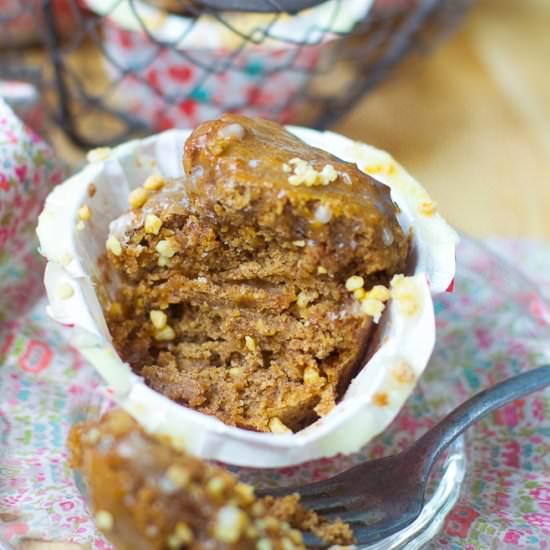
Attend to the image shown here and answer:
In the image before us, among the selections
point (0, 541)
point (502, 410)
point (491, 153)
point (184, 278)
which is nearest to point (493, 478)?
point (502, 410)

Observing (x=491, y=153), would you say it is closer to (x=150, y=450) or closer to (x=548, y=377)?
(x=548, y=377)

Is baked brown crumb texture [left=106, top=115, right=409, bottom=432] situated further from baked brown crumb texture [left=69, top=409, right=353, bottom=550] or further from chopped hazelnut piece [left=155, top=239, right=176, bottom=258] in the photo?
baked brown crumb texture [left=69, top=409, right=353, bottom=550]

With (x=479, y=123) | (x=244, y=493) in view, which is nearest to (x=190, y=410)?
(x=244, y=493)

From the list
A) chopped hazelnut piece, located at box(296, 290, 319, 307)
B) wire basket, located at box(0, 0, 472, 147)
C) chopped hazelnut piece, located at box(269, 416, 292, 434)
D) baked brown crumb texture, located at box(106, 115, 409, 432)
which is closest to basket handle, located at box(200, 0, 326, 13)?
wire basket, located at box(0, 0, 472, 147)

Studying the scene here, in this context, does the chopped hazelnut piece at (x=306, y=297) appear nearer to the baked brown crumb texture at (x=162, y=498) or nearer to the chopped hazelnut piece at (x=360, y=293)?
the chopped hazelnut piece at (x=360, y=293)

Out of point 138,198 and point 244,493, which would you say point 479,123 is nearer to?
point 138,198

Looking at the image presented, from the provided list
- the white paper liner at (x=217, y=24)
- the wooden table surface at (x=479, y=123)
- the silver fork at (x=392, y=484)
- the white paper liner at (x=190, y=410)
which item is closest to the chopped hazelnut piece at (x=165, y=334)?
the white paper liner at (x=190, y=410)
